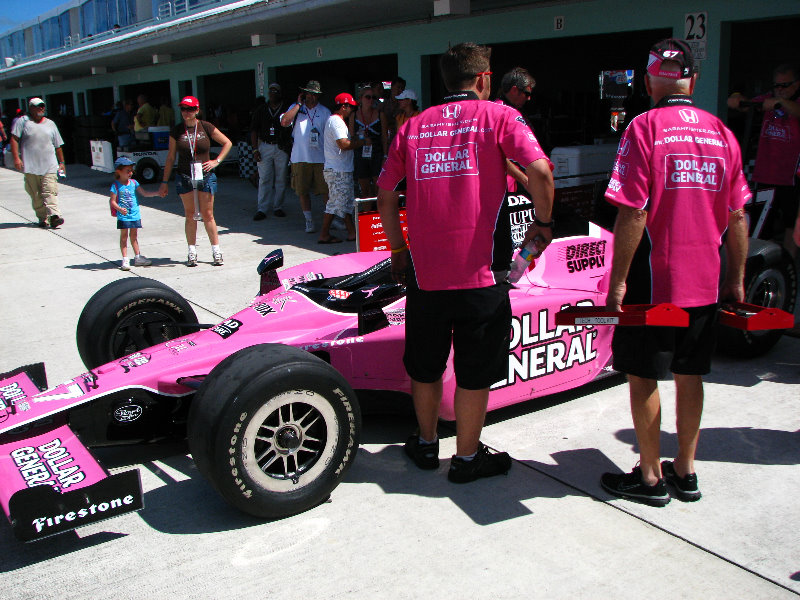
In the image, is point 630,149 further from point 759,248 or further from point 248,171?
point 248,171

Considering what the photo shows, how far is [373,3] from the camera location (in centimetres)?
1095

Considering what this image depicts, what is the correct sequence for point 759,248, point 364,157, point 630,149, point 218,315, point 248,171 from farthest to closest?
point 248,171 < point 364,157 < point 218,315 < point 759,248 < point 630,149

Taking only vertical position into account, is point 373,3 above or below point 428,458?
above

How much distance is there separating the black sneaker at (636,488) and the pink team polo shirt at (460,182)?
3.44 ft

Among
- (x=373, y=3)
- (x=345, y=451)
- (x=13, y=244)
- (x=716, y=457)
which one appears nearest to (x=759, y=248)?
(x=716, y=457)

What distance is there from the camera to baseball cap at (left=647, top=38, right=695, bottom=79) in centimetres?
312

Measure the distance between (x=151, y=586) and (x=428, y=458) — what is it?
1.38m

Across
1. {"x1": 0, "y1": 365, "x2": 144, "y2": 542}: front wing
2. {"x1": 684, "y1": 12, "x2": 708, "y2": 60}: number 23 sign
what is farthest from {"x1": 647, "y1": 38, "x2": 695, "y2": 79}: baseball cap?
{"x1": 684, "y1": 12, "x2": 708, "y2": 60}: number 23 sign

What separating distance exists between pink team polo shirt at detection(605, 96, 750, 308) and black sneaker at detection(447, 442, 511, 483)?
105 centimetres

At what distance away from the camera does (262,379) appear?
3125 mm

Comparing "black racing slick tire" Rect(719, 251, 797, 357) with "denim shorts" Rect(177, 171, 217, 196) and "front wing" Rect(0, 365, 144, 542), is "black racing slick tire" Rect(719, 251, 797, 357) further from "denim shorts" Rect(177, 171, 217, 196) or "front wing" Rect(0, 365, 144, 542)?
"denim shorts" Rect(177, 171, 217, 196)

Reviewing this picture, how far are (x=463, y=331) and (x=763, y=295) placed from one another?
276 centimetres

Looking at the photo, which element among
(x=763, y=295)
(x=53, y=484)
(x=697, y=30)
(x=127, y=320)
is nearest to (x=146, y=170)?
(x=697, y=30)

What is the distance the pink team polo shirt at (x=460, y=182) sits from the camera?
323 centimetres
